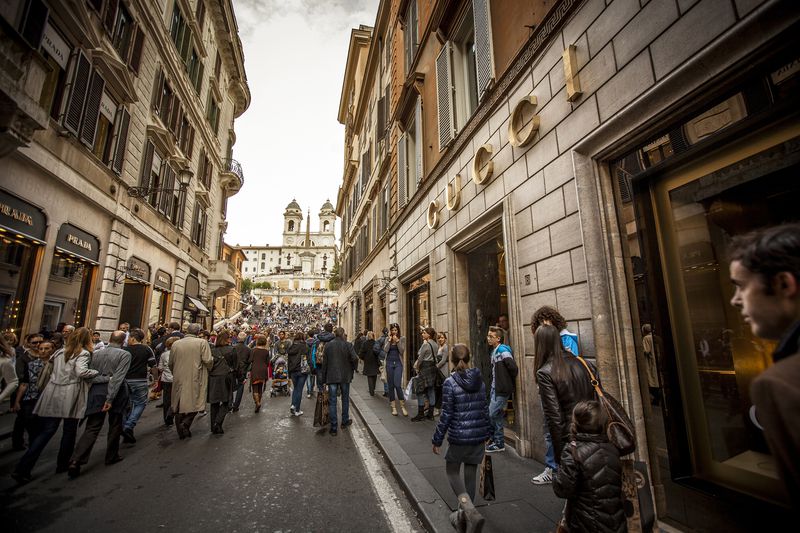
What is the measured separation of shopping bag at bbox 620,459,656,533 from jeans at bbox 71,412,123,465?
18.9 ft

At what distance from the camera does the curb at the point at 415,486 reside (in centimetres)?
321

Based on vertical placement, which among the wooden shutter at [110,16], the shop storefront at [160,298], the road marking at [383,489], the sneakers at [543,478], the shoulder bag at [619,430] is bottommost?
the road marking at [383,489]

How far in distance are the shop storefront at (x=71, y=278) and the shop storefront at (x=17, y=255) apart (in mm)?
666

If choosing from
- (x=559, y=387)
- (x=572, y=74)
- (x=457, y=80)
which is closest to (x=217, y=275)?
(x=457, y=80)

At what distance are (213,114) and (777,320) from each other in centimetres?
2418

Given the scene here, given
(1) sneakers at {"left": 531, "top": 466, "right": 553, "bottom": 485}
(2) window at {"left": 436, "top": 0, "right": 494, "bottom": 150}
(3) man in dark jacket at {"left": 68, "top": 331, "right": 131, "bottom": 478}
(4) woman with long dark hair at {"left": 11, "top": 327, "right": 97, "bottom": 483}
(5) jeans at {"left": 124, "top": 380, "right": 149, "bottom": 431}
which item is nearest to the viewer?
(1) sneakers at {"left": 531, "top": 466, "right": 553, "bottom": 485}

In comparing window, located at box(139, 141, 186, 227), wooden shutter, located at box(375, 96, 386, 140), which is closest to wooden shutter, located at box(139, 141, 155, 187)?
window, located at box(139, 141, 186, 227)

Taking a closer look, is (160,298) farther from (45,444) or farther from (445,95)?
(445,95)

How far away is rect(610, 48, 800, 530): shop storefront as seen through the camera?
269 cm

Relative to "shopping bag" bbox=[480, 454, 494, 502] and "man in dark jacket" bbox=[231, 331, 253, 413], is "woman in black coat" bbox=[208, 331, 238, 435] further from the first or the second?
"shopping bag" bbox=[480, 454, 494, 502]

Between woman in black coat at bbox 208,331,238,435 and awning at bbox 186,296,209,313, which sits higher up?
awning at bbox 186,296,209,313

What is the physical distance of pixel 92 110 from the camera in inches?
373

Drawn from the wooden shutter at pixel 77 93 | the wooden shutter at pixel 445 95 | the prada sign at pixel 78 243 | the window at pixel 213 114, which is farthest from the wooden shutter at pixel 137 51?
the wooden shutter at pixel 445 95

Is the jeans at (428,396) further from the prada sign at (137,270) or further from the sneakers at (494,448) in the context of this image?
the prada sign at (137,270)
